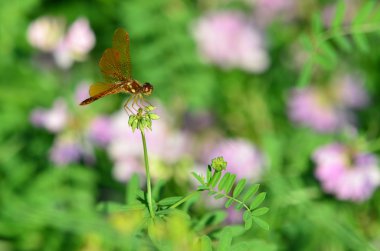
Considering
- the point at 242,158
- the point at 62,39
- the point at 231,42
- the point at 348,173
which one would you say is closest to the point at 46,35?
the point at 62,39

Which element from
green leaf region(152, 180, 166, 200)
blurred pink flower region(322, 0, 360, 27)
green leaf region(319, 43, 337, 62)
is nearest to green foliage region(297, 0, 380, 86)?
green leaf region(319, 43, 337, 62)

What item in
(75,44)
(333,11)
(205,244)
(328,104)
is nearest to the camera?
(205,244)

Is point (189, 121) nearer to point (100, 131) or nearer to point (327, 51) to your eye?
point (100, 131)

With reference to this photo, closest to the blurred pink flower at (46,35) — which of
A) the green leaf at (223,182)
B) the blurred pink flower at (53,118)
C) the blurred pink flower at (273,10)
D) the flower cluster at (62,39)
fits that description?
the flower cluster at (62,39)

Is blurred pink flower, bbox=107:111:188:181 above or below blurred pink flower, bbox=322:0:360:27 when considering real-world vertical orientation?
below

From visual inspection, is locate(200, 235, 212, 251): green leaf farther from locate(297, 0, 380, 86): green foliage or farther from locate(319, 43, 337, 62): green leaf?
locate(319, 43, 337, 62): green leaf

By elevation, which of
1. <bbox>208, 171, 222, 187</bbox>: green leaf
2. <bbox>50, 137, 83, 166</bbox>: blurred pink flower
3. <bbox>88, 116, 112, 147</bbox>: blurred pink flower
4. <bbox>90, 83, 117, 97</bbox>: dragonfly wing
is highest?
<bbox>88, 116, 112, 147</bbox>: blurred pink flower

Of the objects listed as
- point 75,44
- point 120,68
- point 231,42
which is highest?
point 231,42
